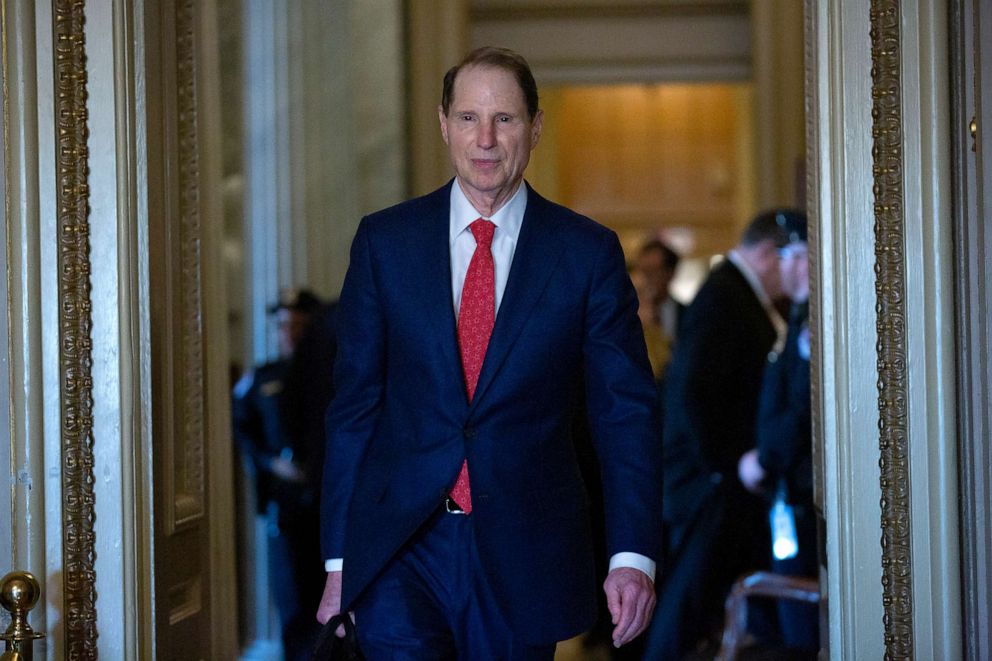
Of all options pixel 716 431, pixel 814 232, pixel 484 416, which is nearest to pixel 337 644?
pixel 484 416

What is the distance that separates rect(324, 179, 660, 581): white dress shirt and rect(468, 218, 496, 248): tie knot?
0.4 inches

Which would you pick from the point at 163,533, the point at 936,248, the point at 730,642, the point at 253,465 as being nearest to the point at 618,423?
the point at 936,248

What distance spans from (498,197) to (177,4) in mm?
1361

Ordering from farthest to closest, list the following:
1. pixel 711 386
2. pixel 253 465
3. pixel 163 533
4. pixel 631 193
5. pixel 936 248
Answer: pixel 631 193 < pixel 253 465 < pixel 711 386 < pixel 163 533 < pixel 936 248

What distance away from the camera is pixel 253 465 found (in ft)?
23.1

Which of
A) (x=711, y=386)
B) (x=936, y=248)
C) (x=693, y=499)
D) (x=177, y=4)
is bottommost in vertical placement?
(x=693, y=499)

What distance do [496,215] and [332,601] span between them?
88 centimetres

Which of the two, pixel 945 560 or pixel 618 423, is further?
pixel 945 560

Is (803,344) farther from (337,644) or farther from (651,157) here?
(651,157)

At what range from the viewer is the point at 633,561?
2980 mm

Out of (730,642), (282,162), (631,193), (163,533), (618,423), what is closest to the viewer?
(618,423)

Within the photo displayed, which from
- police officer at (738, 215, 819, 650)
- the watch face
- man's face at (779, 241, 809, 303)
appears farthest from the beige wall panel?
the watch face

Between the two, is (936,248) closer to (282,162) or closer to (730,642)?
(730,642)

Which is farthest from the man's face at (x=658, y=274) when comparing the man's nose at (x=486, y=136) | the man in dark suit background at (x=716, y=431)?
the man's nose at (x=486, y=136)
